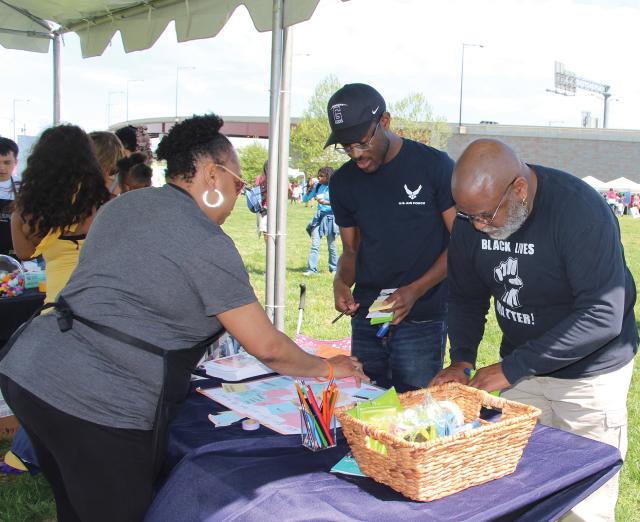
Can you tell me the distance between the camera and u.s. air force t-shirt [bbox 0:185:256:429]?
1.56 metres

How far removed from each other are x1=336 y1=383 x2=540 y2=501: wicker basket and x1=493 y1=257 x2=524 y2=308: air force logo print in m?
0.51

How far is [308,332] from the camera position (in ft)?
19.5

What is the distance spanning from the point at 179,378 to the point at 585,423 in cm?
130

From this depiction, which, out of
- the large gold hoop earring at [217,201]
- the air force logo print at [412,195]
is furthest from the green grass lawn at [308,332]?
the large gold hoop earring at [217,201]

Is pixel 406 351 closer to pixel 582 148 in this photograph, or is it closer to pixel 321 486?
pixel 321 486

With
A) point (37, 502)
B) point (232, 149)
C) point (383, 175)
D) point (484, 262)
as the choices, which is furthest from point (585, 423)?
point (37, 502)

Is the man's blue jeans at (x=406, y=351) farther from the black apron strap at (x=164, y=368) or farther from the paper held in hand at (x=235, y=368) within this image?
→ the black apron strap at (x=164, y=368)

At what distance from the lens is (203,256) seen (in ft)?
5.08

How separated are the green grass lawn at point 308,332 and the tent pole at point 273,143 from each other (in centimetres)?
154

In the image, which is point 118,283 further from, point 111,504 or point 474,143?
point 474,143

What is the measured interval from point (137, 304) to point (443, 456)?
799 millimetres

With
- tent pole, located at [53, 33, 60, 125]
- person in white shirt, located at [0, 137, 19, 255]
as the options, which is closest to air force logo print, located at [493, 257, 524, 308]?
person in white shirt, located at [0, 137, 19, 255]

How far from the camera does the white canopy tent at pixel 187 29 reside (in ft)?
11.3

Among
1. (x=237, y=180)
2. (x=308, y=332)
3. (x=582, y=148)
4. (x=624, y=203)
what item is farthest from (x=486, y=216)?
(x=582, y=148)
